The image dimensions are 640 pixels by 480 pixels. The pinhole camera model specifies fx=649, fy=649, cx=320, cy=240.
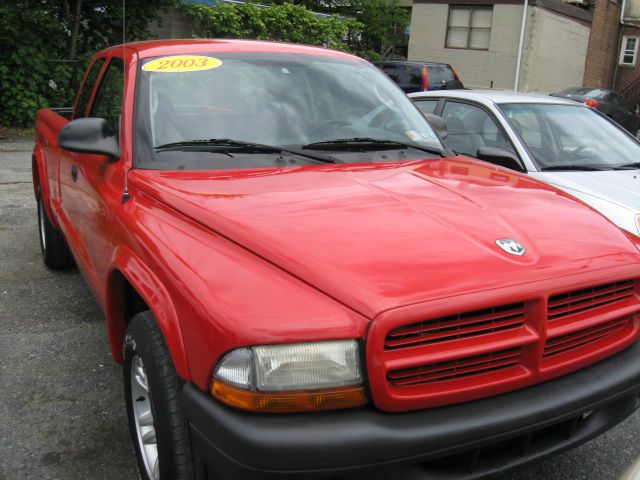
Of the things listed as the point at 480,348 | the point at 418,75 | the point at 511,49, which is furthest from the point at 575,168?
the point at 511,49

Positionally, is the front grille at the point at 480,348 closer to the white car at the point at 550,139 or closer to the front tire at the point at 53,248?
the white car at the point at 550,139

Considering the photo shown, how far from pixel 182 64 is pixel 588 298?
220 centimetres

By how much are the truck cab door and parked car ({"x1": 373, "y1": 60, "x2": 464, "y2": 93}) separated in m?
13.6

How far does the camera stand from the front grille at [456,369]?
1.90 meters

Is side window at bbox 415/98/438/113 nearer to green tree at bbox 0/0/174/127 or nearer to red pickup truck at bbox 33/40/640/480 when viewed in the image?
red pickup truck at bbox 33/40/640/480

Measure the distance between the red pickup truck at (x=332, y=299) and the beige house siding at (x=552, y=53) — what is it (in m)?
24.4

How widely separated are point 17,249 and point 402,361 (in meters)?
4.84

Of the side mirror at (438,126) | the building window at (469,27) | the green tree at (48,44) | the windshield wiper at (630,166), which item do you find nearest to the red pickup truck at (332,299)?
the side mirror at (438,126)

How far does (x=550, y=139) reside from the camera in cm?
550

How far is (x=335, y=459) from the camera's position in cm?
175

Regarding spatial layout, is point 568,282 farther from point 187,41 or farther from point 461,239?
point 187,41

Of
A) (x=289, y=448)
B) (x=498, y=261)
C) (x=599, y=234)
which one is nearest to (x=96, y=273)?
(x=289, y=448)

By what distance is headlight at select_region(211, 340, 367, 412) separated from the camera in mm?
1813

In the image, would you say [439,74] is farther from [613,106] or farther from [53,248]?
[53,248]
